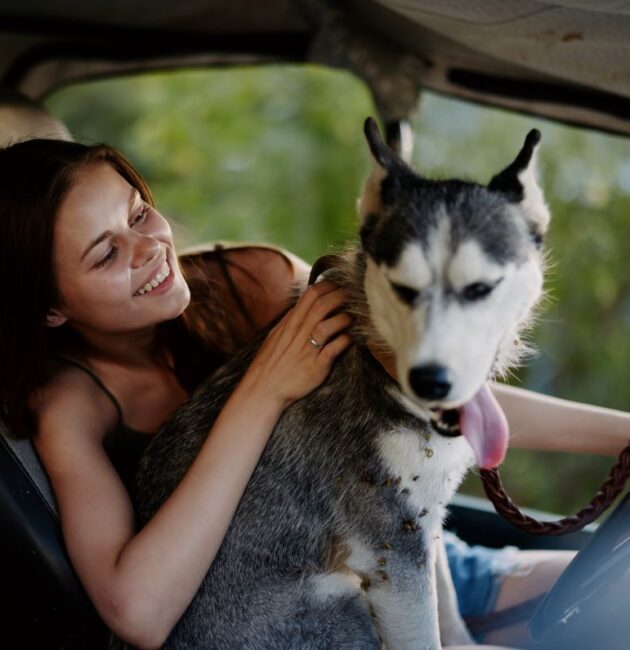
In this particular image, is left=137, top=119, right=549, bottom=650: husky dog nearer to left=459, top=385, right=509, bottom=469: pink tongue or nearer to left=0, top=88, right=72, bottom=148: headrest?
left=459, top=385, right=509, bottom=469: pink tongue

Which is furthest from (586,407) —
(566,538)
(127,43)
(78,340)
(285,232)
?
(285,232)

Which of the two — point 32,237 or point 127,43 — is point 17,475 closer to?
point 32,237

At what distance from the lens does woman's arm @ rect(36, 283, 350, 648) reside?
1.54 metres

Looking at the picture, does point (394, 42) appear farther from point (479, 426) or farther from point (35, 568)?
point (35, 568)

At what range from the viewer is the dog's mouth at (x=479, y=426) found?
142 cm

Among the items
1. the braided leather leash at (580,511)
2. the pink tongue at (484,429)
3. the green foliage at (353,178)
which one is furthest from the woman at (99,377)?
the green foliage at (353,178)

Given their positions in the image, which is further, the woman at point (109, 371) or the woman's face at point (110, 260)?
the woman's face at point (110, 260)

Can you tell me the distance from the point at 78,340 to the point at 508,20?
4.08 ft

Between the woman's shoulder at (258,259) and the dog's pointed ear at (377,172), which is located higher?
the dog's pointed ear at (377,172)

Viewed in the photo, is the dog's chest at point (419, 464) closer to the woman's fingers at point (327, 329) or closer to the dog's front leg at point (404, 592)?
the dog's front leg at point (404, 592)

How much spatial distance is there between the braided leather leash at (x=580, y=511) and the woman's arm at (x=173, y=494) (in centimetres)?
42

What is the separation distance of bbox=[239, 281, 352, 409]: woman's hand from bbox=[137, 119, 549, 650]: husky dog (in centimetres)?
4

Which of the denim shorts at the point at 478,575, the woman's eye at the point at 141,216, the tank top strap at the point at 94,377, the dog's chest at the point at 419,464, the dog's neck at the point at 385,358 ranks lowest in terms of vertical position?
the denim shorts at the point at 478,575

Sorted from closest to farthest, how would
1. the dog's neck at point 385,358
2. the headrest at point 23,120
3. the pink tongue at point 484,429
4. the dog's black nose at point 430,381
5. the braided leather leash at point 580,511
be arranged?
the dog's black nose at point 430,381, the pink tongue at point 484,429, the dog's neck at point 385,358, the braided leather leash at point 580,511, the headrest at point 23,120
